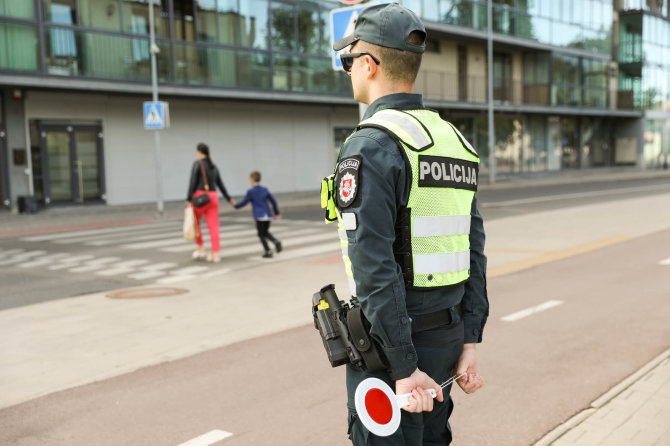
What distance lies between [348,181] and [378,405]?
0.67 m

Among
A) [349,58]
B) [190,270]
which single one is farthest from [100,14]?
[349,58]

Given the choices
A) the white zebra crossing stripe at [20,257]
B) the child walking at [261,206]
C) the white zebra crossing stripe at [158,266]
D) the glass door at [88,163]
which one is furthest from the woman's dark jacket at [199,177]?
the glass door at [88,163]

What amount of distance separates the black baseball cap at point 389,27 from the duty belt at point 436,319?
2.79 feet

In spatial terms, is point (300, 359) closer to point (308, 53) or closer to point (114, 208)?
point (114, 208)

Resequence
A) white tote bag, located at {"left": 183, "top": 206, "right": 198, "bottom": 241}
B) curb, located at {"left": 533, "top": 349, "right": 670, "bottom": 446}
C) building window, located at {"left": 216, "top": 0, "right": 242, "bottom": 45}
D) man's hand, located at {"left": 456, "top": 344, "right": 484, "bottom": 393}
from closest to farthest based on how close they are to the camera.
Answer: man's hand, located at {"left": 456, "top": 344, "right": 484, "bottom": 393} → curb, located at {"left": 533, "top": 349, "right": 670, "bottom": 446} → white tote bag, located at {"left": 183, "top": 206, "right": 198, "bottom": 241} → building window, located at {"left": 216, "top": 0, "right": 242, "bottom": 45}

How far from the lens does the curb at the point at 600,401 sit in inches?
150

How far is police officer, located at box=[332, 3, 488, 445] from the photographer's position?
2.02 m

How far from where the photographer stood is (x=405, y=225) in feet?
7.01

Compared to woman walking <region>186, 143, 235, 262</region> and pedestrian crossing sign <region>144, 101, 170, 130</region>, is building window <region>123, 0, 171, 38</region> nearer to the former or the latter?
pedestrian crossing sign <region>144, 101, 170, 130</region>

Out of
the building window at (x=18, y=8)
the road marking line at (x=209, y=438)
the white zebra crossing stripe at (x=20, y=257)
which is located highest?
the building window at (x=18, y=8)

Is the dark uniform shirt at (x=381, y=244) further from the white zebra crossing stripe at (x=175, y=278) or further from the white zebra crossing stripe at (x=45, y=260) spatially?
the white zebra crossing stripe at (x=45, y=260)

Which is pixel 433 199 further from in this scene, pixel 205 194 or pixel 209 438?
pixel 205 194

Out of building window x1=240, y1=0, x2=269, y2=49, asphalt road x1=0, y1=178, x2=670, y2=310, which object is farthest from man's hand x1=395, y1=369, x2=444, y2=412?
building window x1=240, y1=0, x2=269, y2=49

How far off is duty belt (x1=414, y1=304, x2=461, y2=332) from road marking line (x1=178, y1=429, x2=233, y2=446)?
2.19m
